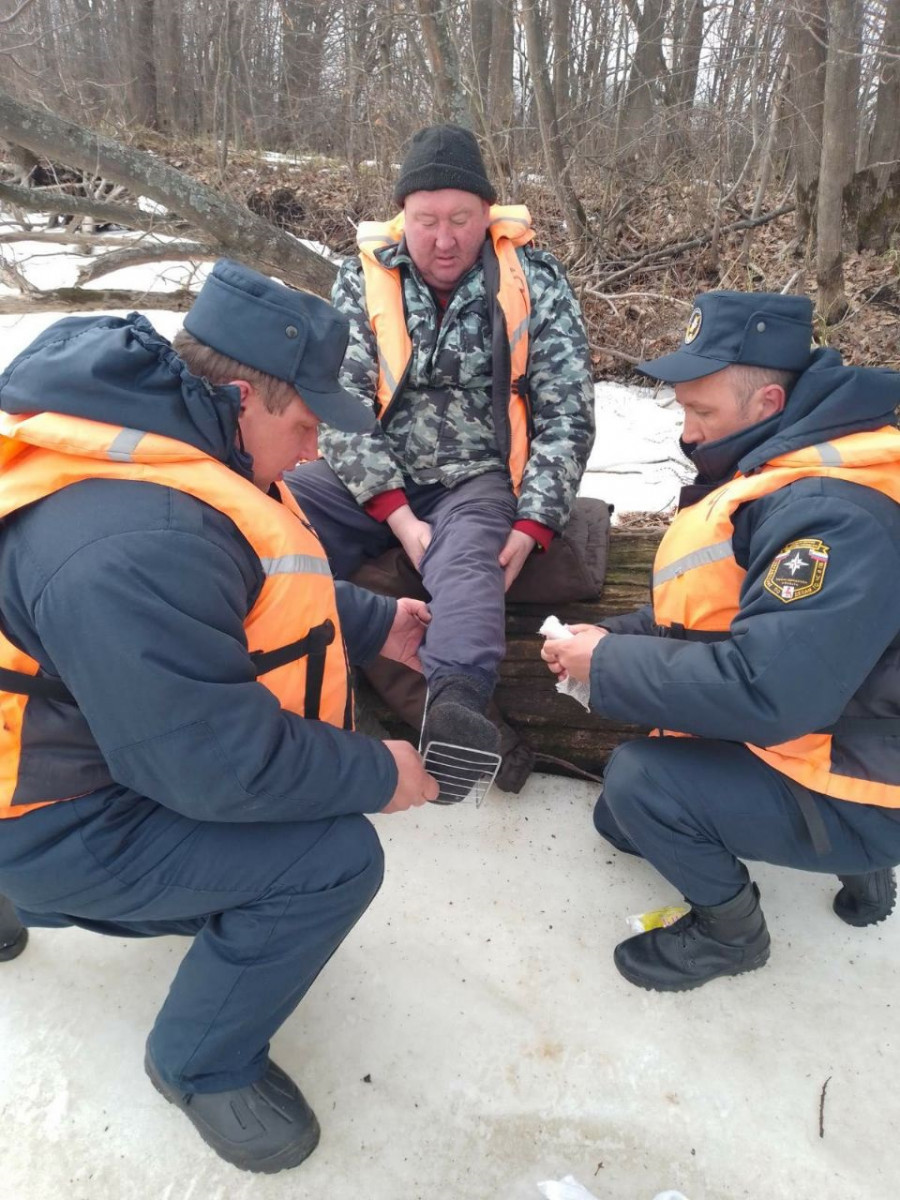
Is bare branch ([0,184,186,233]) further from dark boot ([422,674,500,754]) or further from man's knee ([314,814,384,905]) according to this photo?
man's knee ([314,814,384,905])

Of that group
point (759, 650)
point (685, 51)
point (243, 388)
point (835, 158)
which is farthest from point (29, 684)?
point (685, 51)

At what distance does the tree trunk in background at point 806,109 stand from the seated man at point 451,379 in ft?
16.5

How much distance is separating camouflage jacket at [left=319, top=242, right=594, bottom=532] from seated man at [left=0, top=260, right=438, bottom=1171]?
1.12m

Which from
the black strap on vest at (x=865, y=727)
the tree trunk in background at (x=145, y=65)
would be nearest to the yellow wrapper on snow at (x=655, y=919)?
the black strap on vest at (x=865, y=727)

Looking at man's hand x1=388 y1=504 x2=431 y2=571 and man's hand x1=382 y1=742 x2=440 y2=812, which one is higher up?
man's hand x1=388 y1=504 x2=431 y2=571

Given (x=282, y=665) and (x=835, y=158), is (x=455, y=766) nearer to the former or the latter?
(x=282, y=665)

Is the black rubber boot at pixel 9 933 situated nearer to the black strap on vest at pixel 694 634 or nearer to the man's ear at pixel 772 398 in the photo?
the black strap on vest at pixel 694 634

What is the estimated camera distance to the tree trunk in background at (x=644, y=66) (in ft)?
28.4

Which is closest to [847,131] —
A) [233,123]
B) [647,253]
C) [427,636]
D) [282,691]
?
[647,253]

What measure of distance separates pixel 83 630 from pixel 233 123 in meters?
12.3

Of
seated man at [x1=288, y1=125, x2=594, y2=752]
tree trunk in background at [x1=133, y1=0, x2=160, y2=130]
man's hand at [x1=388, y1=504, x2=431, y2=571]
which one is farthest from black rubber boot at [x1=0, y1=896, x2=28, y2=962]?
tree trunk in background at [x1=133, y1=0, x2=160, y2=130]

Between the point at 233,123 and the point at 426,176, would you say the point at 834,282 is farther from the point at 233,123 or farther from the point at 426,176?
the point at 233,123

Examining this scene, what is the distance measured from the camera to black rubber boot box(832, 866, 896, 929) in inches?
87.6

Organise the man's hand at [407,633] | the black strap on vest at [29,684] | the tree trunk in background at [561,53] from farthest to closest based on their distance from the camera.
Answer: the tree trunk in background at [561,53] → the man's hand at [407,633] → the black strap on vest at [29,684]
